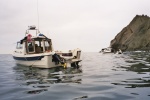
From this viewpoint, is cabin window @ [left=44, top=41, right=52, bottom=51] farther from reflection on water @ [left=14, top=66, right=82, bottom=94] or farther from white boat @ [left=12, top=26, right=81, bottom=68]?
reflection on water @ [left=14, top=66, right=82, bottom=94]

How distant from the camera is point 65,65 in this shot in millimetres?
22906

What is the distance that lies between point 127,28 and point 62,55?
5504 inches

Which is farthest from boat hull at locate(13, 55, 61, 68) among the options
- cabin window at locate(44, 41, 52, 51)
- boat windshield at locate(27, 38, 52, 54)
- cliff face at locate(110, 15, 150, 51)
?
cliff face at locate(110, 15, 150, 51)

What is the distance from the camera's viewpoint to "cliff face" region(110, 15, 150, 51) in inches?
4656

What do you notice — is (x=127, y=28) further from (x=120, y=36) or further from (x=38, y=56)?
(x=38, y=56)

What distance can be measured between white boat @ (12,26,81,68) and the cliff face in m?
90.6

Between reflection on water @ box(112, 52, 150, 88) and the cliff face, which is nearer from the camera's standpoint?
reflection on water @ box(112, 52, 150, 88)

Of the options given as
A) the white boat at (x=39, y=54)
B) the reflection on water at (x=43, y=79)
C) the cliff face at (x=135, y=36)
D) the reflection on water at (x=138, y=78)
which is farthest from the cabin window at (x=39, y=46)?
the cliff face at (x=135, y=36)

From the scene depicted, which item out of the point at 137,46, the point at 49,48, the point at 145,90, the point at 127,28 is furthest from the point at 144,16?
the point at 145,90

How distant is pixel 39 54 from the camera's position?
22.9 meters

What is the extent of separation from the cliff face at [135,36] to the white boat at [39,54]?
90635mm

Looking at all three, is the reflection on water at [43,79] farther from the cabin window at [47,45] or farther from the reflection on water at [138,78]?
the cabin window at [47,45]

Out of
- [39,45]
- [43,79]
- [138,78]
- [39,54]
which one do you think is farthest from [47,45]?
[138,78]

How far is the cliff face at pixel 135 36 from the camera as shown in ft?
388
